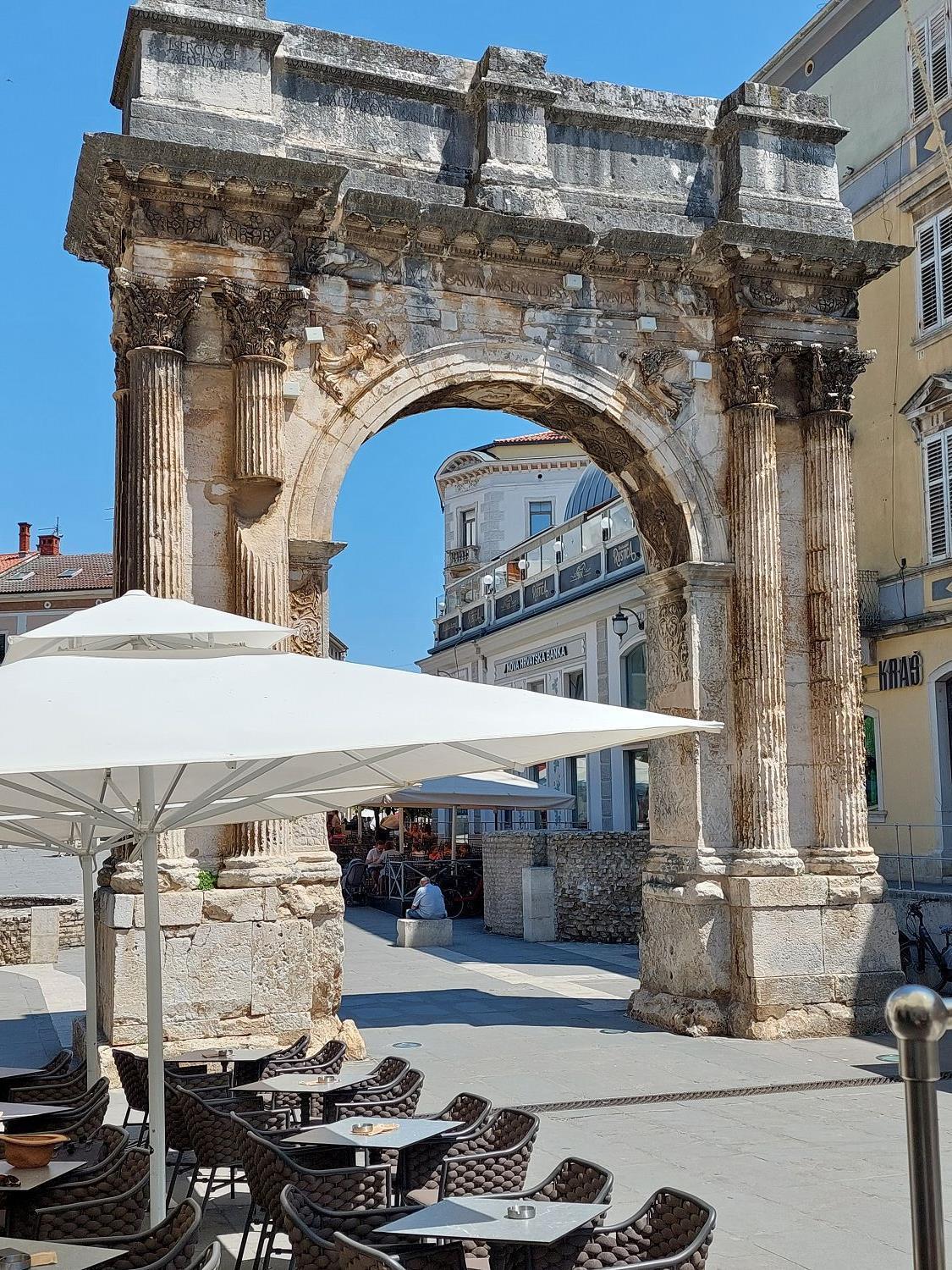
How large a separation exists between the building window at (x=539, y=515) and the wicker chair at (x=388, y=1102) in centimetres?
3444

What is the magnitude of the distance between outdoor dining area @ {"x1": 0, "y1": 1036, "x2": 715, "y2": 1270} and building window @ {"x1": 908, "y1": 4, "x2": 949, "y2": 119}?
17976 millimetres

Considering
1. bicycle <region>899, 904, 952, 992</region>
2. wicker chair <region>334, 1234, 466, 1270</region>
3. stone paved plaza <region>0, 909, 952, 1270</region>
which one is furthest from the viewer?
bicycle <region>899, 904, 952, 992</region>

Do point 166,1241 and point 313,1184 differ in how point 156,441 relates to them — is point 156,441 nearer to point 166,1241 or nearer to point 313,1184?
point 313,1184

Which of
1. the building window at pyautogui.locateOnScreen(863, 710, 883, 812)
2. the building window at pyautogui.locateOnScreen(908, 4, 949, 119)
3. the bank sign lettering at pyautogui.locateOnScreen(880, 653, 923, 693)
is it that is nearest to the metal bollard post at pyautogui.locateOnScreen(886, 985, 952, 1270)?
the bank sign lettering at pyautogui.locateOnScreen(880, 653, 923, 693)

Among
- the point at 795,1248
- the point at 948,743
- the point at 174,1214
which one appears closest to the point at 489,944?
the point at 948,743

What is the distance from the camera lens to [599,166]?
12727 millimetres

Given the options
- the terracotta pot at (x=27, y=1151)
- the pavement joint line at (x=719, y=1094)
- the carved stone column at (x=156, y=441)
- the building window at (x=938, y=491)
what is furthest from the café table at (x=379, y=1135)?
the building window at (x=938, y=491)

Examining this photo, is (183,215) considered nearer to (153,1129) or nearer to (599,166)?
(599,166)

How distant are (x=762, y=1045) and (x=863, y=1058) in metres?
0.86

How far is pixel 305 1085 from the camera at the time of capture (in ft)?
A: 23.0

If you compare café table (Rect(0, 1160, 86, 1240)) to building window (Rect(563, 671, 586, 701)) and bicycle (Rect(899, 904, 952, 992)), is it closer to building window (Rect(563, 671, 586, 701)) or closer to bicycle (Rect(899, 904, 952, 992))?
bicycle (Rect(899, 904, 952, 992))

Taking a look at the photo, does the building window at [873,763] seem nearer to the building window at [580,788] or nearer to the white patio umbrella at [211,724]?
the building window at [580,788]

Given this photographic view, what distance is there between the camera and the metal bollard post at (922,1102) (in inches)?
73.5

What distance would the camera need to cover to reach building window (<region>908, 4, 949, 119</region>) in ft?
66.6
